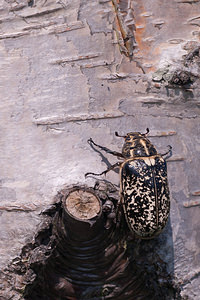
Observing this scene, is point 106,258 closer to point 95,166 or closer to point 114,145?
point 95,166

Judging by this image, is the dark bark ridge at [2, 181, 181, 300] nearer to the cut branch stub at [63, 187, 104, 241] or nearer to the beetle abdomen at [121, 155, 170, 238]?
the cut branch stub at [63, 187, 104, 241]

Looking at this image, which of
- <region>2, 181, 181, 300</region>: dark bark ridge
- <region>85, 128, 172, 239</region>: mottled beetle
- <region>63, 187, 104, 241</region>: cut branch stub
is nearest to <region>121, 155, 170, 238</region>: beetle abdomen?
<region>85, 128, 172, 239</region>: mottled beetle

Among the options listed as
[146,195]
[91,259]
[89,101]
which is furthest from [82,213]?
[89,101]

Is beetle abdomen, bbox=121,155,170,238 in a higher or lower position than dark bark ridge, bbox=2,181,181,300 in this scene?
higher

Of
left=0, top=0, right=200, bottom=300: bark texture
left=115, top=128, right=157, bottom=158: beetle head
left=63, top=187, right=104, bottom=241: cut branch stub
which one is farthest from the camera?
left=115, top=128, right=157, bottom=158: beetle head

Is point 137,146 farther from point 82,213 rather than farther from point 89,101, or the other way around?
point 82,213

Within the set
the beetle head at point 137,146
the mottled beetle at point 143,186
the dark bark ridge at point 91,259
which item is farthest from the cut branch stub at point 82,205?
the beetle head at point 137,146

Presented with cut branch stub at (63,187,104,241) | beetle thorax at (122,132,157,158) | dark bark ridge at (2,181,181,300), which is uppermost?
beetle thorax at (122,132,157,158)
